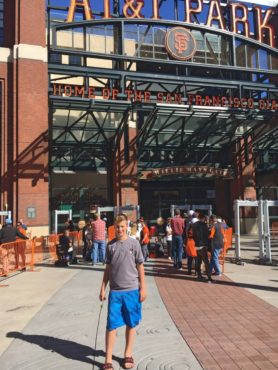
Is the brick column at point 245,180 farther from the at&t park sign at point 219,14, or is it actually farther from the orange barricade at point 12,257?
the orange barricade at point 12,257

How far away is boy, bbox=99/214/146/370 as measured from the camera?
4.48m

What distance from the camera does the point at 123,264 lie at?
4605 millimetres

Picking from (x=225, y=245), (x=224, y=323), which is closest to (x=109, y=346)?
(x=224, y=323)

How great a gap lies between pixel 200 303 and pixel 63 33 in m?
27.3

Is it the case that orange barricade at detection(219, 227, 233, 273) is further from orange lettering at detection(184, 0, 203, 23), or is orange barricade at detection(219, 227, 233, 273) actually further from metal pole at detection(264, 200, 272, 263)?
orange lettering at detection(184, 0, 203, 23)

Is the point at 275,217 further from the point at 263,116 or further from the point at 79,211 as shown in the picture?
the point at 79,211

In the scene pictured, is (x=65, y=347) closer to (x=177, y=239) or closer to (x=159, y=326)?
(x=159, y=326)


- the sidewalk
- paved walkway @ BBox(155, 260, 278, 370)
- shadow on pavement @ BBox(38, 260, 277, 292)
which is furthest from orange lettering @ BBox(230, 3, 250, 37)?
the sidewalk

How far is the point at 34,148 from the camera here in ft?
67.4

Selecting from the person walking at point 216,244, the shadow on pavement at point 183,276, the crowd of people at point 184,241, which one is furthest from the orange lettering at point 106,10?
the person walking at point 216,244

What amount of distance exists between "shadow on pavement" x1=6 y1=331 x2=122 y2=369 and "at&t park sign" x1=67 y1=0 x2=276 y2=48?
22.0m

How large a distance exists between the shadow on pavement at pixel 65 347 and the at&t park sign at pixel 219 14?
21963 millimetres

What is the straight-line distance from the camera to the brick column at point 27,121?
66.6 ft

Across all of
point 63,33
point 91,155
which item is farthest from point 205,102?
point 63,33
